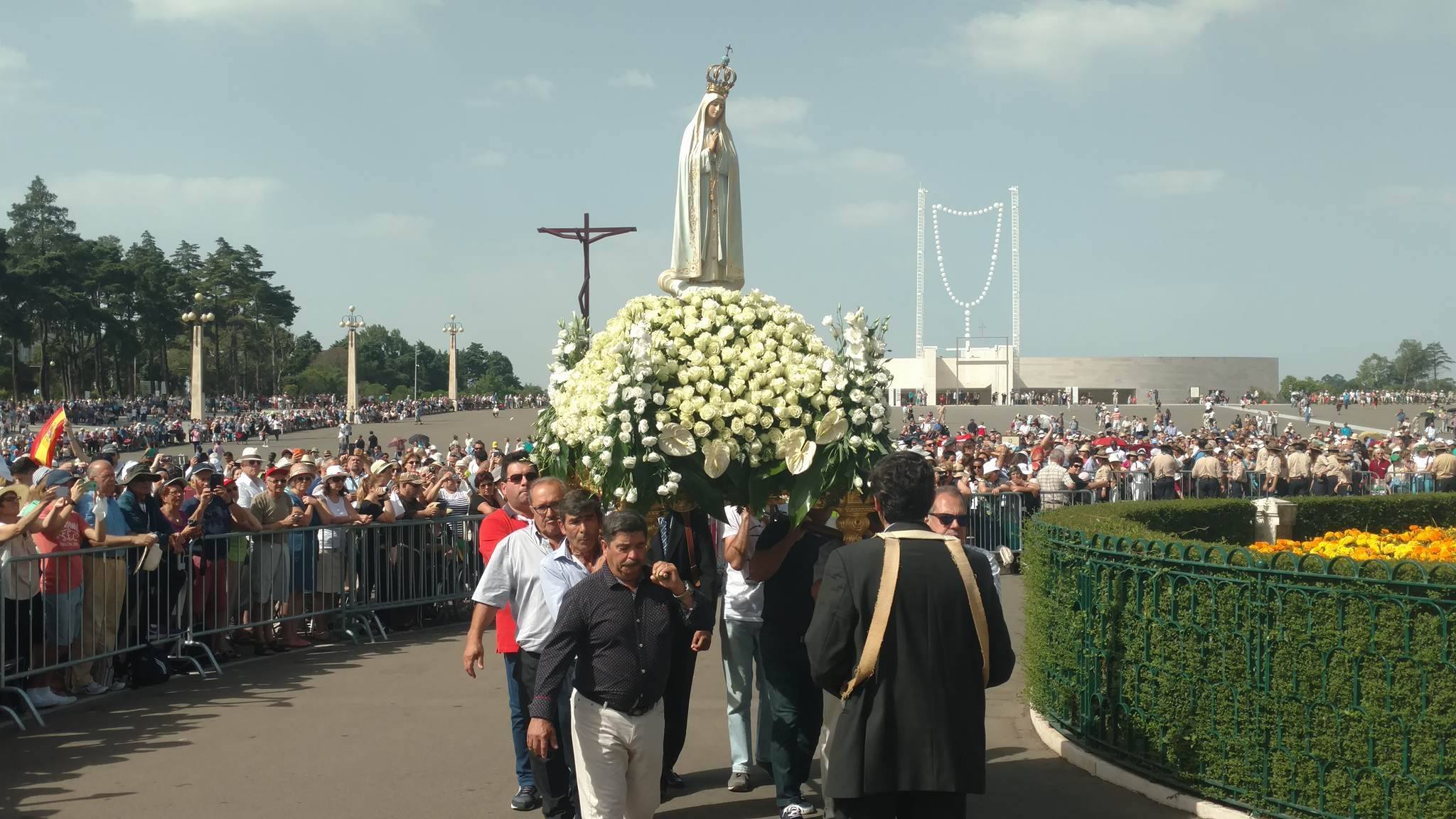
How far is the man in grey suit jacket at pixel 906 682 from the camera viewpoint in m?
4.20

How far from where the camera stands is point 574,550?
5797 mm

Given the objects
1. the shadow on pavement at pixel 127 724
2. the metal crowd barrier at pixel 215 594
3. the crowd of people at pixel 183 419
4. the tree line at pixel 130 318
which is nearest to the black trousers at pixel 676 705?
the shadow on pavement at pixel 127 724

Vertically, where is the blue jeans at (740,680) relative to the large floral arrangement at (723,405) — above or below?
below

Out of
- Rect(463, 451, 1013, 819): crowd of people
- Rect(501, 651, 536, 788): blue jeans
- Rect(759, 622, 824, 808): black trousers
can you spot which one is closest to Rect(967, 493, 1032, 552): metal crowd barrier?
Rect(463, 451, 1013, 819): crowd of people

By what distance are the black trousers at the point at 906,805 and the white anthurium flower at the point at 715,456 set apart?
1.64m

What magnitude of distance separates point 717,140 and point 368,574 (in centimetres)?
588

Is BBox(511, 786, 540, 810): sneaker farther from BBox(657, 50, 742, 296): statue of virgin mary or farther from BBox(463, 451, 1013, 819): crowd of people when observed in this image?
BBox(657, 50, 742, 296): statue of virgin mary

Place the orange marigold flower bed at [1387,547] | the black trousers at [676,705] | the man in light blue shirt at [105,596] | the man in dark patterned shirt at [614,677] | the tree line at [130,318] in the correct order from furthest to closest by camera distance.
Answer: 1. the tree line at [130,318]
2. the man in light blue shirt at [105,596]
3. the orange marigold flower bed at [1387,547]
4. the black trousers at [676,705]
5. the man in dark patterned shirt at [614,677]

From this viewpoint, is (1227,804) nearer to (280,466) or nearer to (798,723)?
(798,723)

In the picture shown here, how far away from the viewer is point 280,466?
12.1 metres

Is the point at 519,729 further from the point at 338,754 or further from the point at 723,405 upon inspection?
the point at 723,405

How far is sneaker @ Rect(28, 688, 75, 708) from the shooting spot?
8898 millimetres

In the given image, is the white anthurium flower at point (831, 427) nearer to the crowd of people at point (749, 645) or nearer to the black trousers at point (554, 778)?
the crowd of people at point (749, 645)

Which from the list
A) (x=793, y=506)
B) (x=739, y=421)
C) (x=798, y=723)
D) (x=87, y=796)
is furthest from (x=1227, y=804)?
(x=87, y=796)
